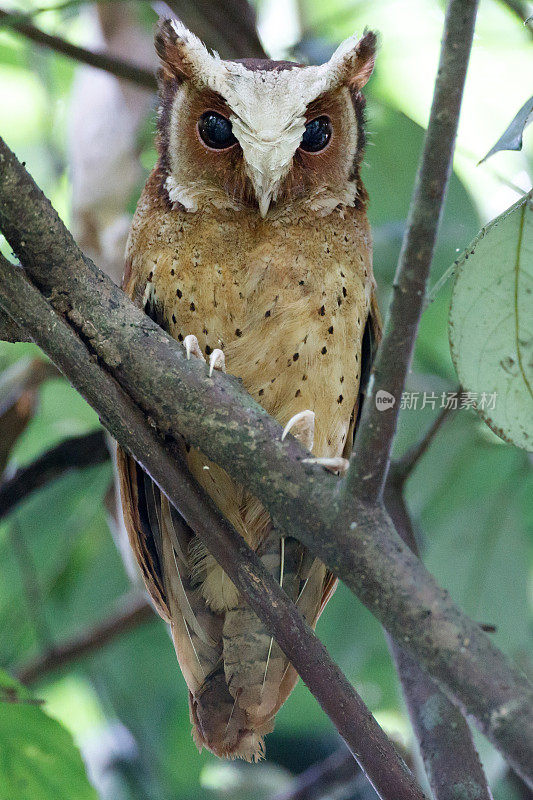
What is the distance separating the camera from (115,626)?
96.2 inches

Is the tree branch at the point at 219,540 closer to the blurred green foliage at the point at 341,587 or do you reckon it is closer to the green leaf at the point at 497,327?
the green leaf at the point at 497,327

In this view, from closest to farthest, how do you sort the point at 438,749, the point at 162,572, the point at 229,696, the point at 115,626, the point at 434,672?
1. the point at 434,672
2. the point at 438,749
3. the point at 229,696
4. the point at 162,572
5. the point at 115,626

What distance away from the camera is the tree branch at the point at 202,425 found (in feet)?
2.79

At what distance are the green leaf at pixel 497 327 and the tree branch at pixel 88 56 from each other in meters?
1.40

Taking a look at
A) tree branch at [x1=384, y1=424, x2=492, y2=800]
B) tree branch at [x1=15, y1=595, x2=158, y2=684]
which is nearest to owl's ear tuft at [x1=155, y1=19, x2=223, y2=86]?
tree branch at [x1=384, y1=424, x2=492, y2=800]

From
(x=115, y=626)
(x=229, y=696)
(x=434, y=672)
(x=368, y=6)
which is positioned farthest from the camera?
(x=368, y=6)

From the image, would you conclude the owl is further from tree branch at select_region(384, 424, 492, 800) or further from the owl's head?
tree branch at select_region(384, 424, 492, 800)

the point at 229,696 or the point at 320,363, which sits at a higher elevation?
the point at 320,363

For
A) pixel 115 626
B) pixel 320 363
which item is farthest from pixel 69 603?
pixel 320 363

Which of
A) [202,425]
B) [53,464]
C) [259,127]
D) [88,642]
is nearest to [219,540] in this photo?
[202,425]

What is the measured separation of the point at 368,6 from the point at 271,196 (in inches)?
63.0

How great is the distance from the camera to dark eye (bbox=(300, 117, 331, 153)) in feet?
4.87

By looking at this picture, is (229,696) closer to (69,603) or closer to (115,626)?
(115,626)

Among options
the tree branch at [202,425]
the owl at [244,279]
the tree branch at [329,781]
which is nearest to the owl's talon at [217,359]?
the tree branch at [202,425]
